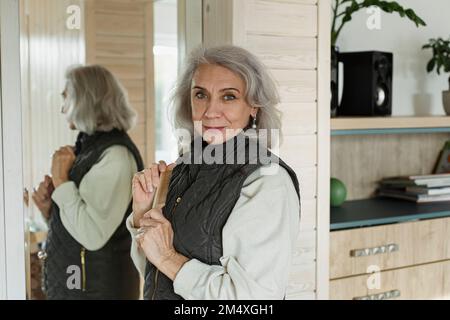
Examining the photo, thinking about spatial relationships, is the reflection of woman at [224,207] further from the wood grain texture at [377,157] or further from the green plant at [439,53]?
the green plant at [439,53]

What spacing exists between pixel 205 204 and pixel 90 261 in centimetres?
42

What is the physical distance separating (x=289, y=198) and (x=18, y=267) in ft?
2.17

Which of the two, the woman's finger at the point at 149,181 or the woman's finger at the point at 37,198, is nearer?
the woman's finger at the point at 149,181

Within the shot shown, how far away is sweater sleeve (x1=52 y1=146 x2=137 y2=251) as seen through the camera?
1.39 meters

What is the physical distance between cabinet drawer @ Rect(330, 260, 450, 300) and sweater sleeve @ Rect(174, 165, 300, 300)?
71cm

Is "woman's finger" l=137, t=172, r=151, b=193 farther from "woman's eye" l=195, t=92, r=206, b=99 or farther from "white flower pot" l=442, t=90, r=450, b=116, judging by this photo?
"white flower pot" l=442, t=90, r=450, b=116

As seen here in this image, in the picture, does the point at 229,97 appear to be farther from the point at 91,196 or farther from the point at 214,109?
the point at 91,196

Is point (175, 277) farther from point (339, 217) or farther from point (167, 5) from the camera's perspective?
point (339, 217)

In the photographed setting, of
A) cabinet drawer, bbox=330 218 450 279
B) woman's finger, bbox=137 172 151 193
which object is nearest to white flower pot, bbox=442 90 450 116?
cabinet drawer, bbox=330 218 450 279

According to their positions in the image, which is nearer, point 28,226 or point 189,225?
point 189,225

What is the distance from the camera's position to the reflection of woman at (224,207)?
3.51 feet

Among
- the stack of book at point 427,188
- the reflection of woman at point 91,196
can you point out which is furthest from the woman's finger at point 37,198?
the stack of book at point 427,188

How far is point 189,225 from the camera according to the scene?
113 centimetres

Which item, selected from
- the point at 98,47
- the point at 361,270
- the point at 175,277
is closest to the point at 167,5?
the point at 98,47
